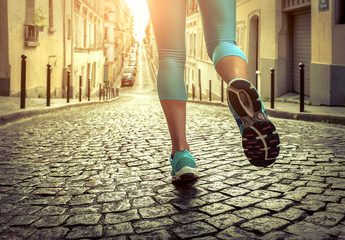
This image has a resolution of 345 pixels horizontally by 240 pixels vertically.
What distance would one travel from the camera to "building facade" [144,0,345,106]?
8898mm

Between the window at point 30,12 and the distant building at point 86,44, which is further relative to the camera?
the distant building at point 86,44

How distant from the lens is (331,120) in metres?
6.61

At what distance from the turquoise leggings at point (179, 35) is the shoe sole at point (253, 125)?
0.29m

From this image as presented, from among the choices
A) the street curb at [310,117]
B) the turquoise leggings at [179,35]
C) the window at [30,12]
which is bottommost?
the street curb at [310,117]

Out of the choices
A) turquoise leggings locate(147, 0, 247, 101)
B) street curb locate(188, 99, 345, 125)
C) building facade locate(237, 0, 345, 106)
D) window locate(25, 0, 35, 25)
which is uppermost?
window locate(25, 0, 35, 25)

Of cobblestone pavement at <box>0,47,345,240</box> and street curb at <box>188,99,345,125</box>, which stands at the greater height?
street curb at <box>188,99,345,125</box>

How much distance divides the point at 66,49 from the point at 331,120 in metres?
14.5

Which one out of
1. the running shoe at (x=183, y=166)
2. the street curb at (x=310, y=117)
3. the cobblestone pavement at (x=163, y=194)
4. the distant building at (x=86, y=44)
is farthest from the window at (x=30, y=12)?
the running shoe at (x=183, y=166)

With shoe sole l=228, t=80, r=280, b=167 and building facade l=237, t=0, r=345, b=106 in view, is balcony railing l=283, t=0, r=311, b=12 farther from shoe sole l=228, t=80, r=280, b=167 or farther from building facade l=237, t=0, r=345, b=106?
shoe sole l=228, t=80, r=280, b=167

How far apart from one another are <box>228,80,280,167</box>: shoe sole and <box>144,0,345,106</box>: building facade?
766 cm

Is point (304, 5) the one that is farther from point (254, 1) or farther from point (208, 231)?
point (208, 231)

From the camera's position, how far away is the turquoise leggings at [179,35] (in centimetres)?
218

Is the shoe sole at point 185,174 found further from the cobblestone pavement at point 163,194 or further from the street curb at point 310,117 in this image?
the street curb at point 310,117

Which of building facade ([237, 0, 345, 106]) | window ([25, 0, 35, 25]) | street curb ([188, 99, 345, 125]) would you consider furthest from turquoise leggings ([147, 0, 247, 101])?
window ([25, 0, 35, 25])
